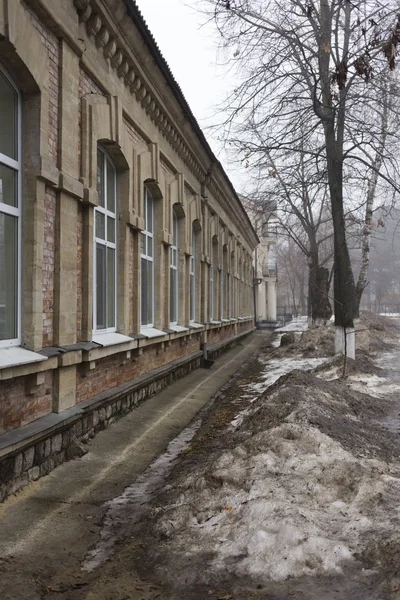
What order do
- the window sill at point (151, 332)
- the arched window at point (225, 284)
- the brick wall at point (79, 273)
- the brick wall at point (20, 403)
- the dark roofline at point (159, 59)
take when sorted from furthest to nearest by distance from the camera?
1. the arched window at point (225, 284)
2. the window sill at point (151, 332)
3. the dark roofline at point (159, 59)
4. the brick wall at point (79, 273)
5. the brick wall at point (20, 403)

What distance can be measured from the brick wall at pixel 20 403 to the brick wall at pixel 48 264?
1.48 ft

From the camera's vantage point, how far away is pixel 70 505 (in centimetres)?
441

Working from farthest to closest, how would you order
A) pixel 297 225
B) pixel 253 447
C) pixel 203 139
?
pixel 297 225 < pixel 203 139 < pixel 253 447

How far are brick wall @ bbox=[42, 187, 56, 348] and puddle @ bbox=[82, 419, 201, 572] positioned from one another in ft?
5.47

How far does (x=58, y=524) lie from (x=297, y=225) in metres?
24.4

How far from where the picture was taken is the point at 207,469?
455cm

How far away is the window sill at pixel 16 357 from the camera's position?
4.38 meters

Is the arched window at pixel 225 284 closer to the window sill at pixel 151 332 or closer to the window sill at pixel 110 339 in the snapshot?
the window sill at pixel 151 332

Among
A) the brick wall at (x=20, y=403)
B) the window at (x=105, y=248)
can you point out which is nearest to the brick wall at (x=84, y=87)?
the window at (x=105, y=248)

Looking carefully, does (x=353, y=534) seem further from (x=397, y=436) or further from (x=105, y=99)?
(x=105, y=99)

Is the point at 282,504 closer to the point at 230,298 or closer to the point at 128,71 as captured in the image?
the point at 128,71

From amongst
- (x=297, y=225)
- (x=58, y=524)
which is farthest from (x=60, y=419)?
(x=297, y=225)

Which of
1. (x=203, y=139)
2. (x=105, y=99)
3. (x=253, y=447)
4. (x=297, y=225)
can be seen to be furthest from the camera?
(x=297, y=225)

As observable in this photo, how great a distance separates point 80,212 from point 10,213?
1.36 m
